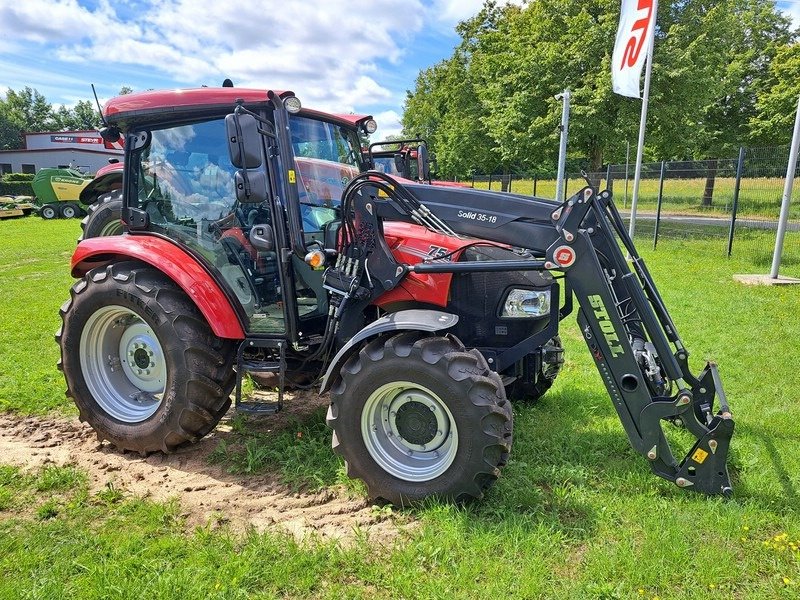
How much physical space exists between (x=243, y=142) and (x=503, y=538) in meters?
2.55

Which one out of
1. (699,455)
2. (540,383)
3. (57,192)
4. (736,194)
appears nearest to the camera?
(699,455)

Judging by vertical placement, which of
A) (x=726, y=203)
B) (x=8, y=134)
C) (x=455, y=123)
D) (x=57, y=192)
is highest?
(x=8, y=134)

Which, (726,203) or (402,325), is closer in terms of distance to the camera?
(402,325)

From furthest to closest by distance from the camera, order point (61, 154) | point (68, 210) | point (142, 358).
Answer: point (61, 154)
point (68, 210)
point (142, 358)

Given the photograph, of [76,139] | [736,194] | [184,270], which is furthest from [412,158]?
[76,139]

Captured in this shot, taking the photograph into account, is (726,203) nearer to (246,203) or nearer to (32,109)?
(246,203)

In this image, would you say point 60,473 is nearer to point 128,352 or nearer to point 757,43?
point 128,352

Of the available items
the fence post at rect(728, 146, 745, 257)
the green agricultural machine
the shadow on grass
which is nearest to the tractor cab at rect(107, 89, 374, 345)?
the shadow on grass

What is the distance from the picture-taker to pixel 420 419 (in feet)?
10.8

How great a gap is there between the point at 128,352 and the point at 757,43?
108 ft

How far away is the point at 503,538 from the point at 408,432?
78 cm

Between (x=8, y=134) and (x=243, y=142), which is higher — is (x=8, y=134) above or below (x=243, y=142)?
above

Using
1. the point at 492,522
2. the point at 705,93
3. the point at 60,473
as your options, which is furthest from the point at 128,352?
the point at 705,93

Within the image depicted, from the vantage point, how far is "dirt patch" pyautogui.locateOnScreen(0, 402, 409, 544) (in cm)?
319
